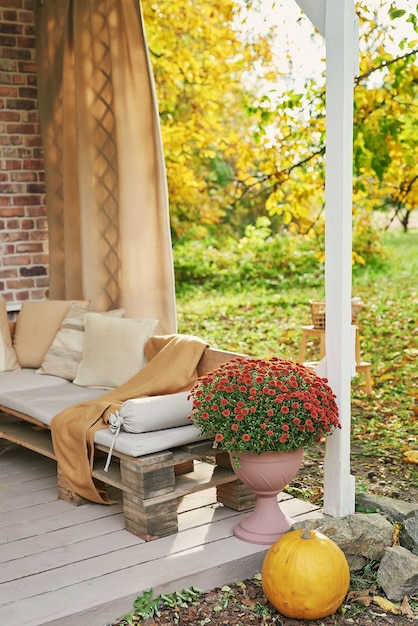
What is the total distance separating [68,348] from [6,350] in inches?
18.0

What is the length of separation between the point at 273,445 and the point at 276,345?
521 cm


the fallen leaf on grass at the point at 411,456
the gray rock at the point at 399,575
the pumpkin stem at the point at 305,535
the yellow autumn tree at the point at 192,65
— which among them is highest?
the yellow autumn tree at the point at 192,65

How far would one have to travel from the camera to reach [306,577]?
2.85 metres

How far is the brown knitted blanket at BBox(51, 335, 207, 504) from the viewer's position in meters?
3.69

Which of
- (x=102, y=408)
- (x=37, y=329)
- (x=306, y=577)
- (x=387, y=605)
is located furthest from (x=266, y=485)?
(x=37, y=329)

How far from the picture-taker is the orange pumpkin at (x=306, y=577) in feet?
9.35

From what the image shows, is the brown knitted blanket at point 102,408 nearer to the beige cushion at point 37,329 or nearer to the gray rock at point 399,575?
the beige cushion at point 37,329

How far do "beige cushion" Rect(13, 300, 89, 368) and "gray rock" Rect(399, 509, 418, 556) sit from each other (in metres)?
2.58

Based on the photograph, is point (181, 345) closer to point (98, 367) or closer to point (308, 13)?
point (98, 367)

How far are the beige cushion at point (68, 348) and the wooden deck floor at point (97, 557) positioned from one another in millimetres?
1009

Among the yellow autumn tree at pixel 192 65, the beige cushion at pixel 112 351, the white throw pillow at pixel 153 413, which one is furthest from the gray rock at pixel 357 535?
the yellow autumn tree at pixel 192 65

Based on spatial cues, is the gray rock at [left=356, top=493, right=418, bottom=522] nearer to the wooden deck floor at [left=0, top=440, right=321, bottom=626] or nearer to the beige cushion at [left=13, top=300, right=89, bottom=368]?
the wooden deck floor at [left=0, top=440, right=321, bottom=626]

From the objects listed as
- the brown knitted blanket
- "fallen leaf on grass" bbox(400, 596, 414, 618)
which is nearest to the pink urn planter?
"fallen leaf on grass" bbox(400, 596, 414, 618)

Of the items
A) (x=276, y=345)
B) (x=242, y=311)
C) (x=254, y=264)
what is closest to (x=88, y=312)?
(x=276, y=345)
